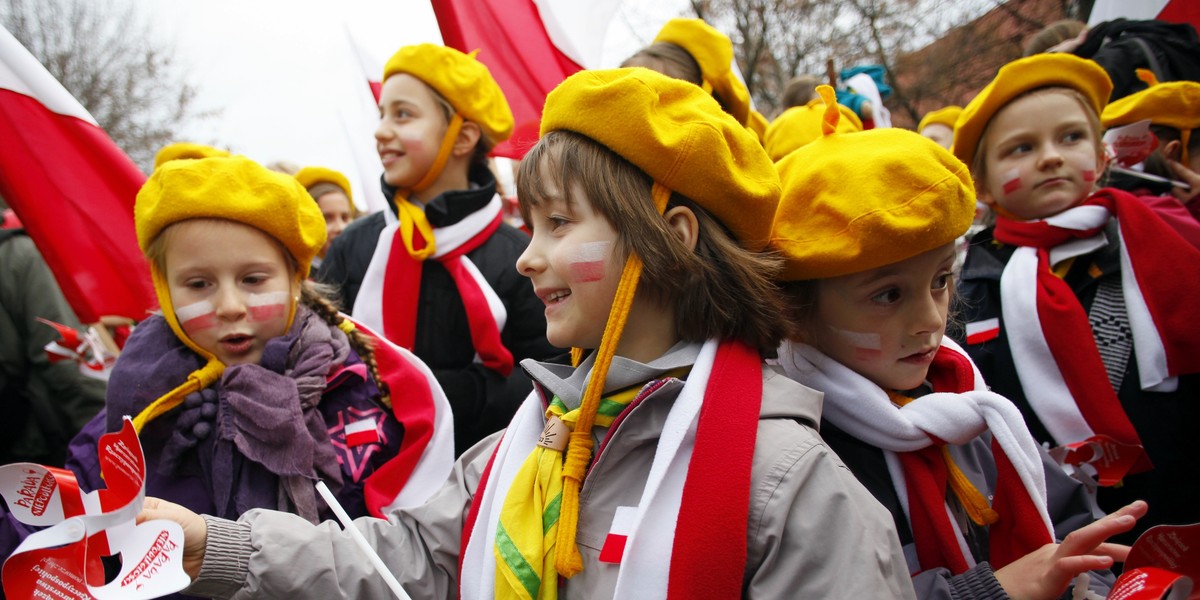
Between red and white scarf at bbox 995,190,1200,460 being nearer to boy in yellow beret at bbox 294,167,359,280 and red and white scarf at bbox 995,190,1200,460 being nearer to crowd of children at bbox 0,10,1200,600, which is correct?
crowd of children at bbox 0,10,1200,600

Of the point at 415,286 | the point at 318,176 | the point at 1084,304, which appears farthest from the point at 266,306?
the point at 318,176

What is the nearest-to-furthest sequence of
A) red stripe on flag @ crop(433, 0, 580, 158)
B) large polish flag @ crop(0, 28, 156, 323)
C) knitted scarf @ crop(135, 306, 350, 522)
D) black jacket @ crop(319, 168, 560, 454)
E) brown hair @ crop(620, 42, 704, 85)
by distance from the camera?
knitted scarf @ crop(135, 306, 350, 522) < large polish flag @ crop(0, 28, 156, 323) < black jacket @ crop(319, 168, 560, 454) < brown hair @ crop(620, 42, 704, 85) < red stripe on flag @ crop(433, 0, 580, 158)

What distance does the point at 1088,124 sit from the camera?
2.46 metres

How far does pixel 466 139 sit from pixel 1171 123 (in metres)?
2.79

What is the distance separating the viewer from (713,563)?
4.23 ft

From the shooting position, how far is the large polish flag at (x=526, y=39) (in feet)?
12.4

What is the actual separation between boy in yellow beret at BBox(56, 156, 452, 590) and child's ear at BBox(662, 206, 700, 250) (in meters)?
1.11

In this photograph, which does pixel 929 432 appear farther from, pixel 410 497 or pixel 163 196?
pixel 163 196

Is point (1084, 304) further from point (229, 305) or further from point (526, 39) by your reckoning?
point (526, 39)

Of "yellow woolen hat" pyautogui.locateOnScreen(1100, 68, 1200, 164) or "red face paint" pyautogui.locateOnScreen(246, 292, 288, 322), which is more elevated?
"yellow woolen hat" pyautogui.locateOnScreen(1100, 68, 1200, 164)

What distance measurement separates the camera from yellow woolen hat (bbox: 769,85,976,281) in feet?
5.28

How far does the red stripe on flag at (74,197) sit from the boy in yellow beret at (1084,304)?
3.02 metres

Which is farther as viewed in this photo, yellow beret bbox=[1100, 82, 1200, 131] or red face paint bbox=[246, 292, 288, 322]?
yellow beret bbox=[1100, 82, 1200, 131]

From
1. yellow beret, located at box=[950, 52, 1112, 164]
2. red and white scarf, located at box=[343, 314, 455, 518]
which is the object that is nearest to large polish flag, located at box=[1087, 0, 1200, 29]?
yellow beret, located at box=[950, 52, 1112, 164]
